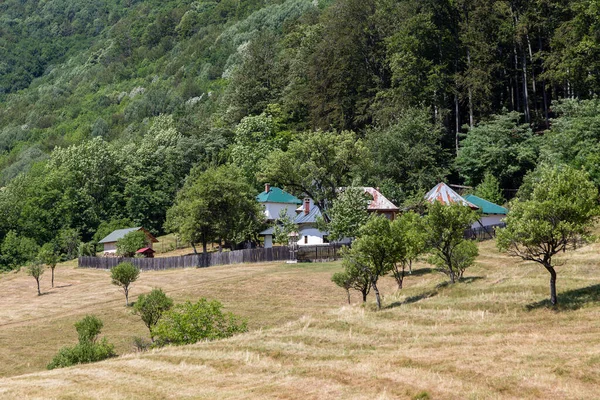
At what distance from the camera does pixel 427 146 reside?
84688mm

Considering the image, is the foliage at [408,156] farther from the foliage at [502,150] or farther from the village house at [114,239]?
the village house at [114,239]

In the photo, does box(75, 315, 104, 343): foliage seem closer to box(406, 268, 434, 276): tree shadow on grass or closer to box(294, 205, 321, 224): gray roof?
box(406, 268, 434, 276): tree shadow on grass

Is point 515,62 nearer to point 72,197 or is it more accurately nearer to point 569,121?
point 569,121

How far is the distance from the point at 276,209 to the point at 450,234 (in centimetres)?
4381

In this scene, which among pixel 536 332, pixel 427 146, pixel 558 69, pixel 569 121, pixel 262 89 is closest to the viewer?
pixel 536 332

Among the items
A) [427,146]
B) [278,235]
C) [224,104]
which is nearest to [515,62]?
[427,146]

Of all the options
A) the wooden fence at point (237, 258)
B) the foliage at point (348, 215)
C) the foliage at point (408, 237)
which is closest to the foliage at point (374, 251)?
the foliage at point (408, 237)

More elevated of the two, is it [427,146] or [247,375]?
[427,146]

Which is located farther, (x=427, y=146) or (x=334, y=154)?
(x=427, y=146)

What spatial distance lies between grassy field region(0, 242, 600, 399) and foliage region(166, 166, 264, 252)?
867 inches

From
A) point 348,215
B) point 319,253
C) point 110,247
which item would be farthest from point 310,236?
point 110,247

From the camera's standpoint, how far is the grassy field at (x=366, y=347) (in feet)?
82.7

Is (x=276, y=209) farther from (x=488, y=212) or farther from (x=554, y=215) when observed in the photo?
(x=554, y=215)

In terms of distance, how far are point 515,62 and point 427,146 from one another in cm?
1453
